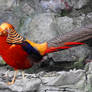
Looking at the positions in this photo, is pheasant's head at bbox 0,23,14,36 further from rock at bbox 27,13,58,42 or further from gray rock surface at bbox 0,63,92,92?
rock at bbox 27,13,58,42

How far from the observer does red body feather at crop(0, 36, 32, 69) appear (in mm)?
2678

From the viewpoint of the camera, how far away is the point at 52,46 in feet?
9.74

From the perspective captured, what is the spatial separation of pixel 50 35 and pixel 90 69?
1.09m

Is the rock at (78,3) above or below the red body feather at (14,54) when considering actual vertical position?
above

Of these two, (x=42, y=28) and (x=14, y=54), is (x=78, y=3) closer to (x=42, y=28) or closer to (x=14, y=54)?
(x=42, y=28)

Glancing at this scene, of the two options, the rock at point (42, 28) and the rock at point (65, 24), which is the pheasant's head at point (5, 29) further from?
the rock at point (65, 24)

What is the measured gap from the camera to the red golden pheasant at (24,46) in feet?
8.81

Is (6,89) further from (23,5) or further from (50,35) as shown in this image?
(23,5)

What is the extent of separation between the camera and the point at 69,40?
298 cm

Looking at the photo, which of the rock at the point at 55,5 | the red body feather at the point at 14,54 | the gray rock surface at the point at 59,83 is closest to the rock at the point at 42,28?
the rock at the point at 55,5

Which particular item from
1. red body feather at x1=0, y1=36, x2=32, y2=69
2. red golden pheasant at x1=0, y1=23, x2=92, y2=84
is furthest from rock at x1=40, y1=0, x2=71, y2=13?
red body feather at x1=0, y1=36, x2=32, y2=69

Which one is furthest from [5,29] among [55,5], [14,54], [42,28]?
[55,5]

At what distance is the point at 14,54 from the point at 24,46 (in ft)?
0.50

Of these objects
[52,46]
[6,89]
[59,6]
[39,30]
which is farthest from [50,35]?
[6,89]
